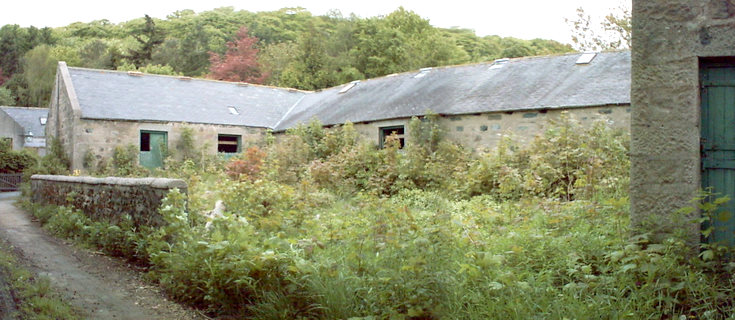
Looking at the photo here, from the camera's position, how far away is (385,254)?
4.42 m

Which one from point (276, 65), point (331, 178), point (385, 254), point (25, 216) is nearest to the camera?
point (385, 254)

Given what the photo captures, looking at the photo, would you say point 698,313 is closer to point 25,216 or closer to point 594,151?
point 594,151

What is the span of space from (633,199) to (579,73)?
11299 millimetres

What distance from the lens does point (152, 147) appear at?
1998cm

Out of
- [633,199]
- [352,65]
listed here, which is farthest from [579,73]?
[352,65]

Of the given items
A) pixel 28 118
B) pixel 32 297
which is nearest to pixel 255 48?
pixel 28 118

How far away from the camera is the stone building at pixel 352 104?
13898mm

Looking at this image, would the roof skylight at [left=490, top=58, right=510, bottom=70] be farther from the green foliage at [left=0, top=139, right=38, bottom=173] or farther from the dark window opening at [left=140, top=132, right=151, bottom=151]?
the green foliage at [left=0, top=139, right=38, bottom=173]

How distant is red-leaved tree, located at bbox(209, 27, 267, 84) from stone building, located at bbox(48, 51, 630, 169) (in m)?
16.6

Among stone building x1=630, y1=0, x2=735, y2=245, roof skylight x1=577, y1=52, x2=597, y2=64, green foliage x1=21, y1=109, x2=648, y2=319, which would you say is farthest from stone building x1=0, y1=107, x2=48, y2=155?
stone building x1=630, y1=0, x2=735, y2=245

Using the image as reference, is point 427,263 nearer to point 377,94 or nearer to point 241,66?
point 377,94

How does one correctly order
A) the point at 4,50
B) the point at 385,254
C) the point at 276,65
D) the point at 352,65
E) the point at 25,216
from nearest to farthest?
1. the point at 385,254
2. the point at 25,216
3. the point at 352,65
4. the point at 276,65
5. the point at 4,50

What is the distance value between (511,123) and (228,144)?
12607 millimetres

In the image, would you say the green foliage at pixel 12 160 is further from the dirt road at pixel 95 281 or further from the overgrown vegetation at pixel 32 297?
the overgrown vegetation at pixel 32 297
